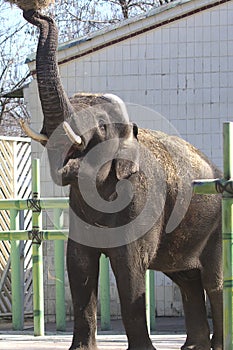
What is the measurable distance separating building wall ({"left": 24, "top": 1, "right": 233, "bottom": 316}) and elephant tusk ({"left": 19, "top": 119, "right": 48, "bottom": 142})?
612cm

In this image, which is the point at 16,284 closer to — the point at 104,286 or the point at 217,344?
the point at 104,286

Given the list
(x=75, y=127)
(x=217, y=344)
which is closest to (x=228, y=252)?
(x=75, y=127)

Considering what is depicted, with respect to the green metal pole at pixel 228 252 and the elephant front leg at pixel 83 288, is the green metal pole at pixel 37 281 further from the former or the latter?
the green metal pole at pixel 228 252

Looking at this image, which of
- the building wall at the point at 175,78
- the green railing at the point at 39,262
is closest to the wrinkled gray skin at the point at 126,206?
the green railing at the point at 39,262

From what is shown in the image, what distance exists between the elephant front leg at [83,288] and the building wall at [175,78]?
568 cm

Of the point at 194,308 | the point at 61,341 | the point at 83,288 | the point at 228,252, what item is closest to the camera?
the point at 228,252

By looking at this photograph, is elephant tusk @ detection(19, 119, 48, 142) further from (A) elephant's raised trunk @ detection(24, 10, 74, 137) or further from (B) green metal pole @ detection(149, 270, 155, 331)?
(B) green metal pole @ detection(149, 270, 155, 331)

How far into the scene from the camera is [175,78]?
13391mm

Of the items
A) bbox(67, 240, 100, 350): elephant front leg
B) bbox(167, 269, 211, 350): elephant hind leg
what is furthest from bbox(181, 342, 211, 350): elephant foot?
bbox(67, 240, 100, 350): elephant front leg

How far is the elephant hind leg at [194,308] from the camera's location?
27.4 feet

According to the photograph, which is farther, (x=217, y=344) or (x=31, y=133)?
(x=217, y=344)

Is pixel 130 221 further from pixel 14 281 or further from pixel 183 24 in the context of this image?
pixel 183 24

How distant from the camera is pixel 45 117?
273 inches

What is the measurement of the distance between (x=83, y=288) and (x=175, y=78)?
623 cm
